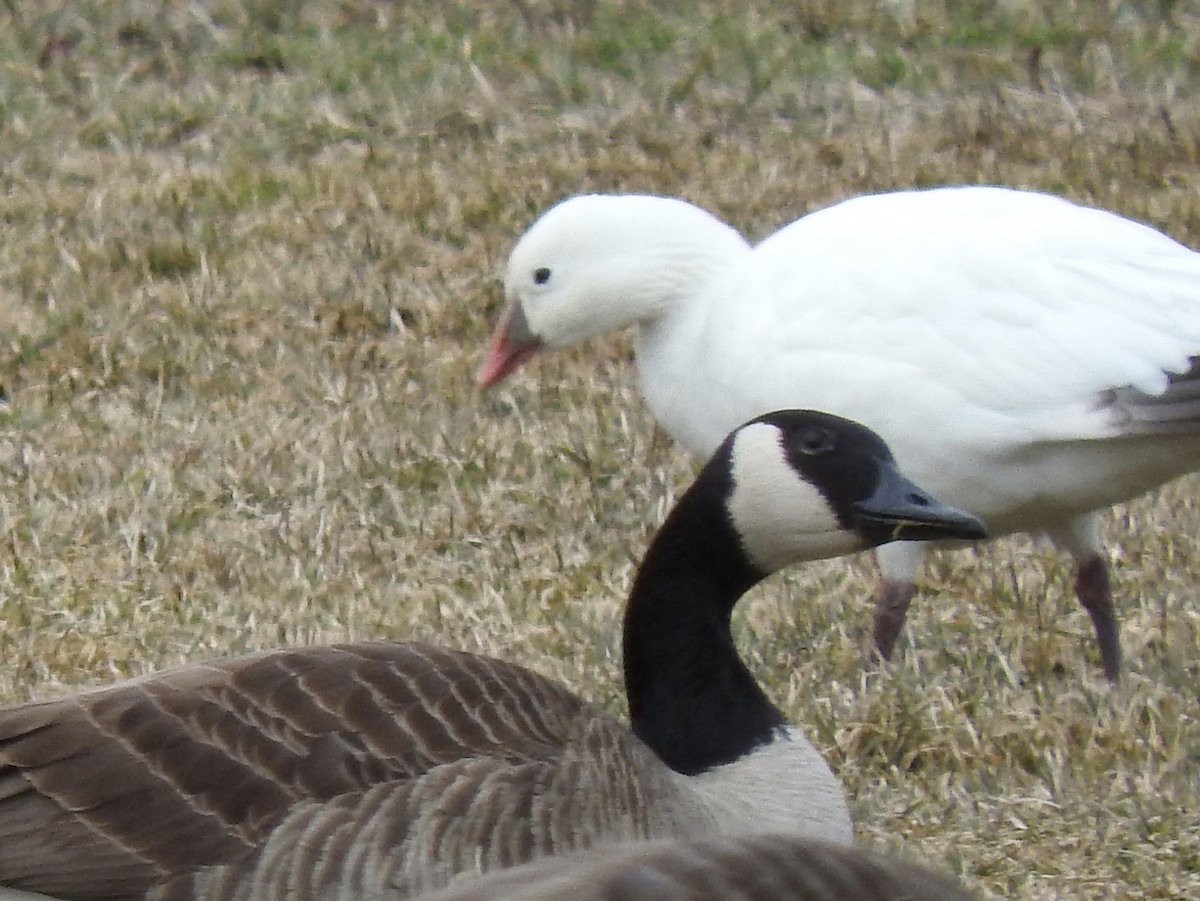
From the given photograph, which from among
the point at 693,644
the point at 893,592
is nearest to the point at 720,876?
the point at 693,644

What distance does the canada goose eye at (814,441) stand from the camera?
378 centimetres

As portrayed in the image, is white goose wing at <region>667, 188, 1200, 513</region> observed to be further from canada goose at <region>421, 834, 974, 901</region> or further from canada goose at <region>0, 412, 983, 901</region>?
canada goose at <region>421, 834, 974, 901</region>

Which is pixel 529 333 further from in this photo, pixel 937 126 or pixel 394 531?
pixel 937 126

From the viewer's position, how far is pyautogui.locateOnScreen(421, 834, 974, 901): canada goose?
1.89 metres

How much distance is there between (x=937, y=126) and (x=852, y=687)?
A: 4276mm

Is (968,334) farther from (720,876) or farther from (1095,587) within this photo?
(720,876)

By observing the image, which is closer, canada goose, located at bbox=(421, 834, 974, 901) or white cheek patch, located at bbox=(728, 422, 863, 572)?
canada goose, located at bbox=(421, 834, 974, 901)

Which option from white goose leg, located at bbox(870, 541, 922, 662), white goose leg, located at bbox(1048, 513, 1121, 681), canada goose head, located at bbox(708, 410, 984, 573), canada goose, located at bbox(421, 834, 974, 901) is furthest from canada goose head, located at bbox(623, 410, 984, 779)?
canada goose, located at bbox(421, 834, 974, 901)

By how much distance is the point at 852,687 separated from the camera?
454cm

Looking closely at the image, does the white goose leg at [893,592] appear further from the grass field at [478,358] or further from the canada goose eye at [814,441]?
the canada goose eye at [814,441]

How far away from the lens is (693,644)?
3.81 meters

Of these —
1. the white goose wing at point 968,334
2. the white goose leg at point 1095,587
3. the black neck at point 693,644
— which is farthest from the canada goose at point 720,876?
the white goose leg at point 1095,587

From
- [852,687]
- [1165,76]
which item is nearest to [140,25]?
[1165,76]

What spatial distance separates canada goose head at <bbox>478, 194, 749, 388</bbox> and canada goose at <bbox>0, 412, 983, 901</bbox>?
3.42 feet
